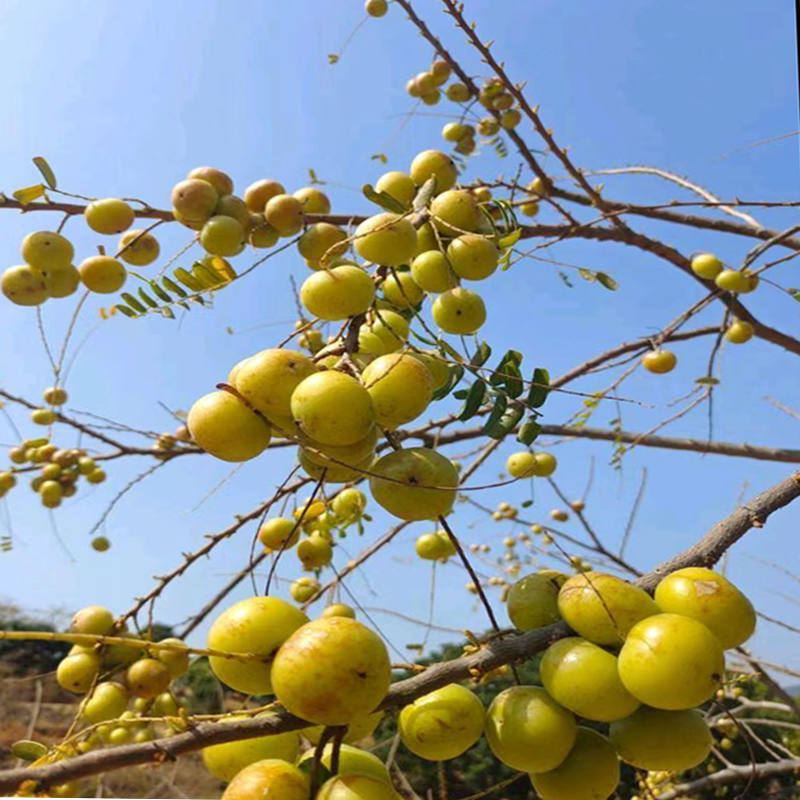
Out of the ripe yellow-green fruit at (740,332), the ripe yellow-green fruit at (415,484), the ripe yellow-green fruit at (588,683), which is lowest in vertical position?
the ripe yellow-green fruit at (588,683)

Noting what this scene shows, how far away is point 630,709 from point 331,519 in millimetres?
1171

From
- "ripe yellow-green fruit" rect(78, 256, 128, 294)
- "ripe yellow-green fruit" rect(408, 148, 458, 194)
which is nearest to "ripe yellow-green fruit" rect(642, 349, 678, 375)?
"ripe yellow-green fruit" rect(408, 148, 458, 194)

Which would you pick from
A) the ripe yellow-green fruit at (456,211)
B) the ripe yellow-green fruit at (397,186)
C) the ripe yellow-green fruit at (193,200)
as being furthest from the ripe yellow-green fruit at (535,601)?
the ripe yellow-green fruit at (193,200)

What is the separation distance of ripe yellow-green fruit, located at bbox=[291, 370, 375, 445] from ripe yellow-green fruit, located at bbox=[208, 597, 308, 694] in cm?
22

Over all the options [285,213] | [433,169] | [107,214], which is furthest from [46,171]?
[433,169]

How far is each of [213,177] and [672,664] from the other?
65.7 inches

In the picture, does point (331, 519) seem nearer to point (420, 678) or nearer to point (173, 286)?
point (173, 286)

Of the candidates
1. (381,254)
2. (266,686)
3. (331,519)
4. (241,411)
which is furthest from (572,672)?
(331,519)

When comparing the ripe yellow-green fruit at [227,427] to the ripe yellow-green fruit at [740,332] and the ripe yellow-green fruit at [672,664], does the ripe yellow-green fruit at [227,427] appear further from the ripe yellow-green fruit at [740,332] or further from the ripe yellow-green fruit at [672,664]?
the ripe yellow-green fruit at [740,332]

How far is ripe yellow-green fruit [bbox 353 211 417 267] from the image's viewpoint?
1198 mm

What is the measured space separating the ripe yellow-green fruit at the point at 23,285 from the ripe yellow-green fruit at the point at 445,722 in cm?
151

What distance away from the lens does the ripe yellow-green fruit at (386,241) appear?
1.20 metres

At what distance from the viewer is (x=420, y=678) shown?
0.82 metres

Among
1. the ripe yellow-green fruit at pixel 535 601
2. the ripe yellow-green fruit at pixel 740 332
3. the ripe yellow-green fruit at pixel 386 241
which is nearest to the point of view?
the ripe yellow-green fruit at pixel 535 601
